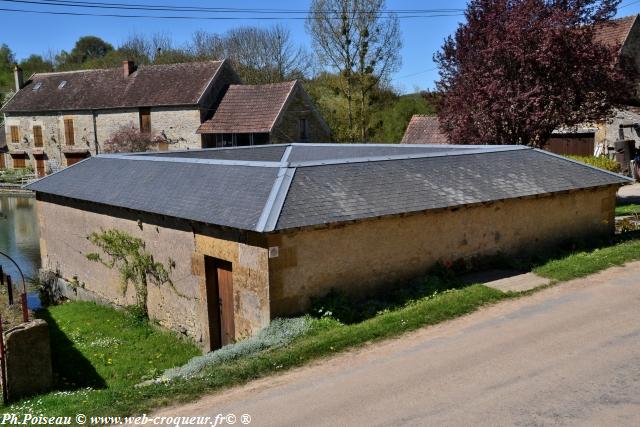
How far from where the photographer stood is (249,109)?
116 ft

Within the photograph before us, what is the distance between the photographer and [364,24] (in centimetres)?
3519

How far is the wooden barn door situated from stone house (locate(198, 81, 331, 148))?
2175 centimetres

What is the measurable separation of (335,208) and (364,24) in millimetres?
26591

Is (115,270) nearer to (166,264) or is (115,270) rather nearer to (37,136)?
(166,264)

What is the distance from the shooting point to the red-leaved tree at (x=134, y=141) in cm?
3712

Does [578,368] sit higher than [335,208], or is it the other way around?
[335,208]

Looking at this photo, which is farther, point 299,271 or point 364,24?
point 364,24

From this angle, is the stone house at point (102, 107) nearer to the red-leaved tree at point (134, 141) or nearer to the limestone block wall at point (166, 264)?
the red-leaved tree at point (134, 141)

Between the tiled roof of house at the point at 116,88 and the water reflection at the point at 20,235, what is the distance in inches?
315

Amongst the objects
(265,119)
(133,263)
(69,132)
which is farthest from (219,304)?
(69,132)

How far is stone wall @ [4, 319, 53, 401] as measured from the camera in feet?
26.9

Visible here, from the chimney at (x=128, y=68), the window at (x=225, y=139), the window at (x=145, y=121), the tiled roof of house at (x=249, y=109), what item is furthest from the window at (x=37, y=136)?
the window at (x=225, y=139)

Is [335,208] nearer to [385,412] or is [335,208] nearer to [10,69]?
[385,412]

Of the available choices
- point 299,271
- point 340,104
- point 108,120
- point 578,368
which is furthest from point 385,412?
point 108,120
